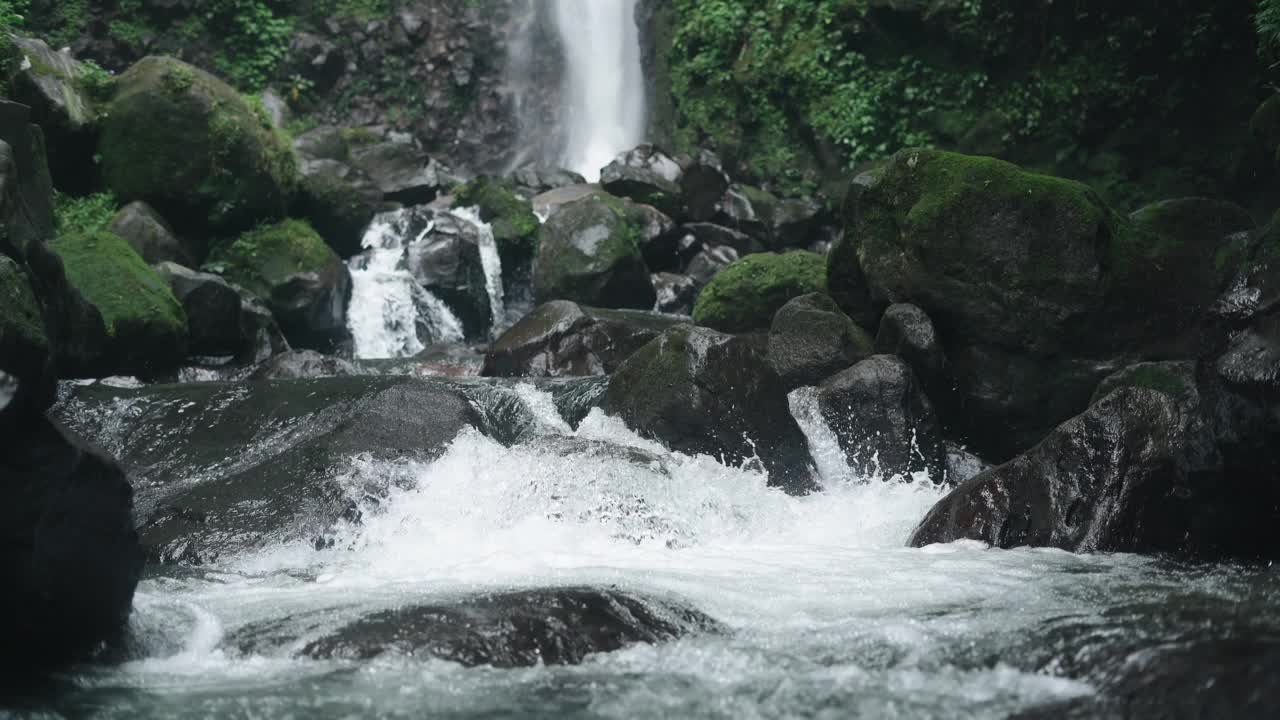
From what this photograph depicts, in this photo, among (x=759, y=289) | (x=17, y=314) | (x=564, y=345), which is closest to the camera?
(x=17, y=314)

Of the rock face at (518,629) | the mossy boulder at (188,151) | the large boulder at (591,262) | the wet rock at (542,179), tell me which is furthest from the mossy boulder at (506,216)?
the rock face at (518,629)

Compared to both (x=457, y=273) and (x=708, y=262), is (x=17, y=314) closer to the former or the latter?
(x=457, y=273)

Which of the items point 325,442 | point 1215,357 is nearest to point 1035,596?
point 1215,357

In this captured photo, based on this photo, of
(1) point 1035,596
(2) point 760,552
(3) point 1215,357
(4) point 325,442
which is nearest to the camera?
(1) point 1035,596

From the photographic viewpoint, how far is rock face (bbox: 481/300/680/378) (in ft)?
33.6

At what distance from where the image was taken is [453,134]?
23.2 meters

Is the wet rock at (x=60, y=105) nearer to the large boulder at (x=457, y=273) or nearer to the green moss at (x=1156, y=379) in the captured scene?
the large boulder at (x=457, y=273)

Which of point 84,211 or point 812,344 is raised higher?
point 84,211

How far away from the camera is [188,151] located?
1247 cm

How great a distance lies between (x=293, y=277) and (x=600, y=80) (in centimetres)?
1220

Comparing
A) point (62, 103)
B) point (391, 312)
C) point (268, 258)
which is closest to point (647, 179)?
point (391, 312)

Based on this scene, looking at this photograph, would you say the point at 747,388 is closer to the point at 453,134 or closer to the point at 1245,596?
the point at 1245,596

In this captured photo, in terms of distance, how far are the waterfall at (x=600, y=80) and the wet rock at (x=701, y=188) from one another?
5694 millimetres

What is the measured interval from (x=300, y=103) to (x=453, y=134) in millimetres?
3379
